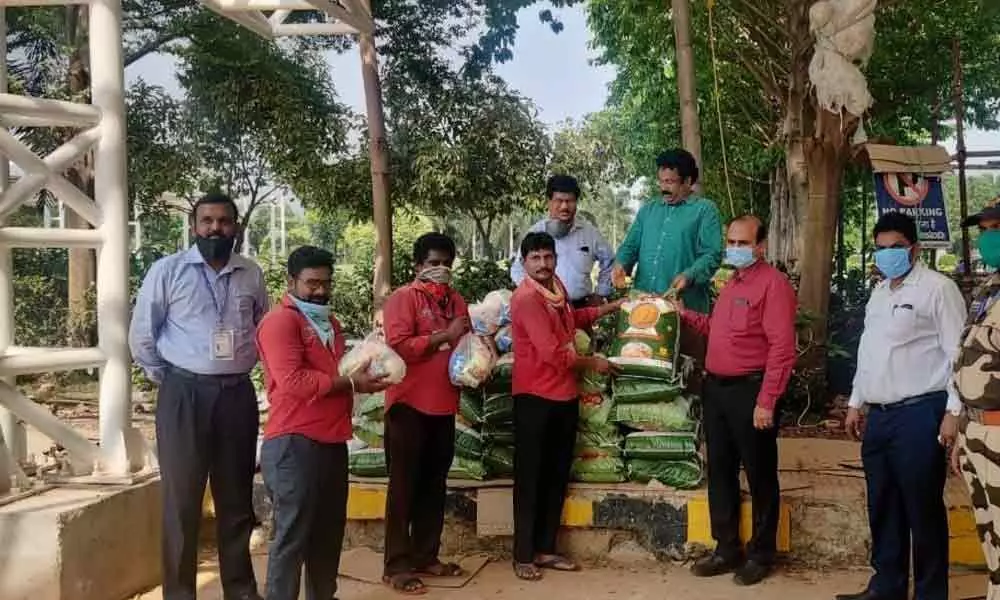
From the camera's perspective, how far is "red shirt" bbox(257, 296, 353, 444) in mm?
3564

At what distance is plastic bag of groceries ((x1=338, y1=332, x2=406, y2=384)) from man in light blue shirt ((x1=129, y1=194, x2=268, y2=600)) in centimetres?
48

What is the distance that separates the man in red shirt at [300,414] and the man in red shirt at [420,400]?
638 mm

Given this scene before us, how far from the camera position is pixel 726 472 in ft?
15.4

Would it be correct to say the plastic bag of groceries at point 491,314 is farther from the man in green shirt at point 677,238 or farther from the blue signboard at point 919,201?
the blue signboard at point 919,201

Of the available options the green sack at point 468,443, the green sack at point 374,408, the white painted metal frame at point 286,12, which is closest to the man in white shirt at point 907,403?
the green sack at point 468,443

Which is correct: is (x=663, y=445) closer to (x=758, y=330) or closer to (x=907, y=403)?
(x=758, y=330)

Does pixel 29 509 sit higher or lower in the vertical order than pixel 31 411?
lower

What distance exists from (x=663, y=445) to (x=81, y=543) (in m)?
2.92

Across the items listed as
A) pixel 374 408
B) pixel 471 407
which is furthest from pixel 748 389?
pixel 374 408

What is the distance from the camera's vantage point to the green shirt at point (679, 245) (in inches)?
205

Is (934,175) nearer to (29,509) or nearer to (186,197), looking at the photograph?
(29,509)

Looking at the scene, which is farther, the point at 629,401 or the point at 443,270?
the point at 629,401

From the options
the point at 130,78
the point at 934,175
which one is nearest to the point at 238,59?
the point at 130,78

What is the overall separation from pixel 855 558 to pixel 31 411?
4.25 meters
